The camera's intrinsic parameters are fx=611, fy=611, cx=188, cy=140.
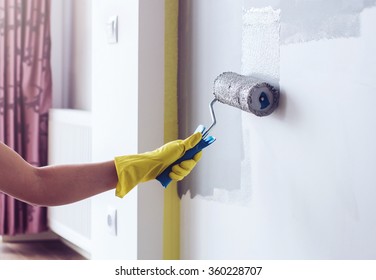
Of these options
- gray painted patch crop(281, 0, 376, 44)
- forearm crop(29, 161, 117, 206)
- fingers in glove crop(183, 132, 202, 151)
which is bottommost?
forearm crop(29, 161, 117, 206)

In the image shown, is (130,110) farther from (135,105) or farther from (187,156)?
(187,156)

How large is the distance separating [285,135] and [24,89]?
2.08 metres

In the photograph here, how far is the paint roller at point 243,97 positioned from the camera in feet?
4.78

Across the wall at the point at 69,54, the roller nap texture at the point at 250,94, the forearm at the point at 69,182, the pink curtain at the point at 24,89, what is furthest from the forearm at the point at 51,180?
the pink curtain at the point at 24,89

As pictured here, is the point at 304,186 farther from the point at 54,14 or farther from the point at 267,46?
the point at 54,14

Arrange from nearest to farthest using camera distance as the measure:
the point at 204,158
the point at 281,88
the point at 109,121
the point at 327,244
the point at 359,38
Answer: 1. the point at 359,38
2. the point at 327,244
3. the point at 281,88
4. the point at 204,158
5. the point at 109,121

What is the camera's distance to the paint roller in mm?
1458

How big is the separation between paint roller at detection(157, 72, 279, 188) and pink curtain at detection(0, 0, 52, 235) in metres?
1.90

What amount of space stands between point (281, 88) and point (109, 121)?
2.45 ft

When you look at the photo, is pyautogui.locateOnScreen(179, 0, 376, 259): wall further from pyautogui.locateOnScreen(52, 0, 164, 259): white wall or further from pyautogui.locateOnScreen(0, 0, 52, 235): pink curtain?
pyautogui.locateOnScreen(0, 0, 52, 235): pink curtain

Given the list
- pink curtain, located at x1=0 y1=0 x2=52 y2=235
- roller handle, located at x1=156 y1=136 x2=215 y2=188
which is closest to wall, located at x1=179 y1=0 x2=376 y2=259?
roller handle, located at x1=156 y1=136 x2=215 y2=188

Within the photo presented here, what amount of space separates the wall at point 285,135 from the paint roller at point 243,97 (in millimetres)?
37
